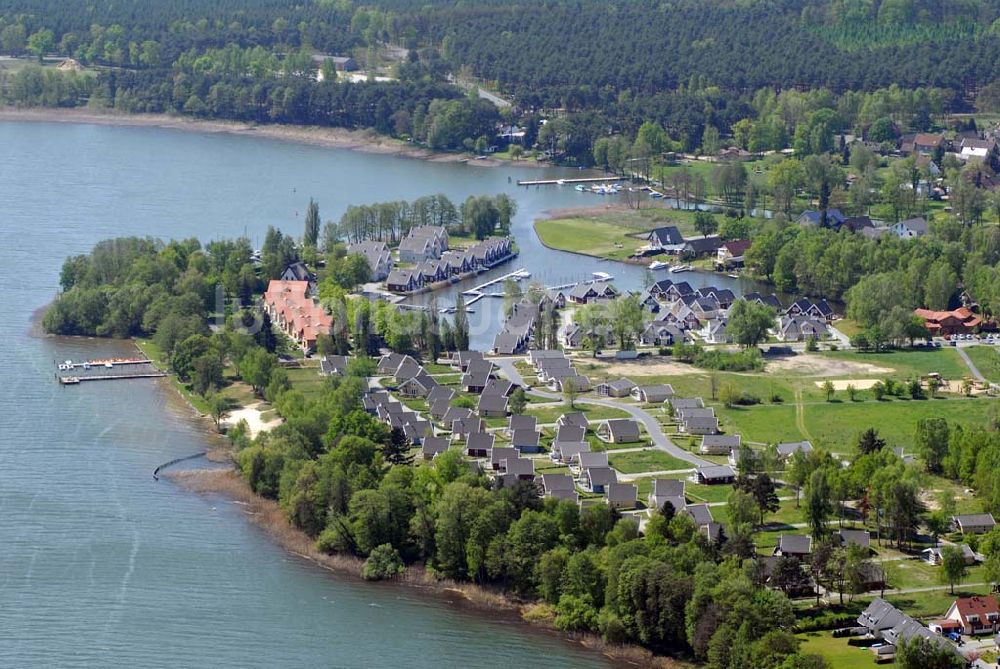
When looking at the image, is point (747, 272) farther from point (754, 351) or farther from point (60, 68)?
point (60, 68)

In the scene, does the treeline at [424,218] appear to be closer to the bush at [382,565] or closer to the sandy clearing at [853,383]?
the sandy clearing at [853,383]

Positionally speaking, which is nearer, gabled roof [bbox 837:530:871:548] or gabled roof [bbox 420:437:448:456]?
gabled roof [bbox 837:530:871:548]

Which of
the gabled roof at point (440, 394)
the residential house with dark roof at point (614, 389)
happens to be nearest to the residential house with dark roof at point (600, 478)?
the gabled roof at point (440, 394)

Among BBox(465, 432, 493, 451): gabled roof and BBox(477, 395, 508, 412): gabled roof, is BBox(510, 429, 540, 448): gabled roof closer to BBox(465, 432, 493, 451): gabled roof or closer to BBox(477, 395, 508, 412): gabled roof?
BBox(465, 432, 493, 451): gabled roof

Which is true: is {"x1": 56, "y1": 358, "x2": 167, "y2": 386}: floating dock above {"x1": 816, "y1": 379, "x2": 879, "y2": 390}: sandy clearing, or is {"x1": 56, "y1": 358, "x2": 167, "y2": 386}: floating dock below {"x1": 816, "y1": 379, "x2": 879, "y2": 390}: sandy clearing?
below

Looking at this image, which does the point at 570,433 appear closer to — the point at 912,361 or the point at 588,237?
the point at 912,361

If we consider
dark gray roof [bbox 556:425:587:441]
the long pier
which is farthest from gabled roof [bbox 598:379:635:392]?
the long pier
